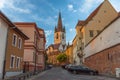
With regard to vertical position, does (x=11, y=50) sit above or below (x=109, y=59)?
above

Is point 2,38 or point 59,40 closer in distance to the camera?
point 2,38

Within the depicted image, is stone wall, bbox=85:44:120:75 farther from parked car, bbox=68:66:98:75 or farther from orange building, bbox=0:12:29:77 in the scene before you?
orange building, bbox=0:12:29:77

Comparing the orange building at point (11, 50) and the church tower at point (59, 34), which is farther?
the church tower at point (59, 34)

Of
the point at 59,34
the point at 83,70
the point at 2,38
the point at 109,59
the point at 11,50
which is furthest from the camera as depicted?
the point at 59,34

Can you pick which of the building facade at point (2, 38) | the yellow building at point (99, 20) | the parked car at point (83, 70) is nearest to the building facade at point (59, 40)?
the yellow building at point (99, 20)

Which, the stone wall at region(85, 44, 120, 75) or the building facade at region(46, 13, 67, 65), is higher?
the building facade at region(46, 13, 67, 65)

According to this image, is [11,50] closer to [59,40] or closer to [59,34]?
[59,34]

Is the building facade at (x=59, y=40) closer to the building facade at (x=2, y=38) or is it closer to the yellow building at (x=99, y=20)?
the yellow building at (x=99, y=20)

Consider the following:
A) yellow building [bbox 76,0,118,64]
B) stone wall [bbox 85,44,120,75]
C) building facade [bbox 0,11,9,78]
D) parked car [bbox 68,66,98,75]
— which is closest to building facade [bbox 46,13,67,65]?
yellow building [bbox 76,0,118,64]

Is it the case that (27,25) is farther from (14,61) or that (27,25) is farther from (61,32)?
(61,32)

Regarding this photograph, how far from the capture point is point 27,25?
38.2 m

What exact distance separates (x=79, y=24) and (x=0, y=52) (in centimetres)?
4373

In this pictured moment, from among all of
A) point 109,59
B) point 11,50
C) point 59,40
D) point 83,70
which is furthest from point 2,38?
point 59,40

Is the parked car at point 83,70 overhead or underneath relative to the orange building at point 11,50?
underneath
